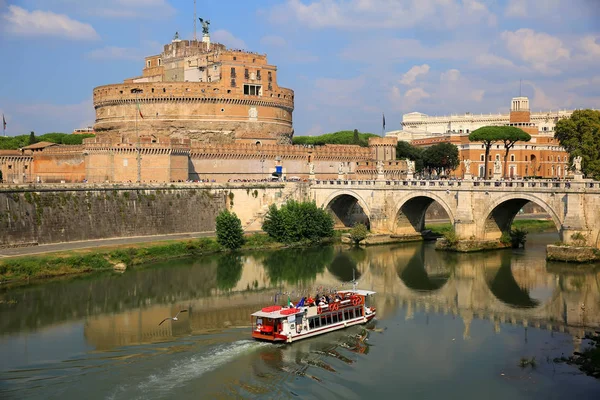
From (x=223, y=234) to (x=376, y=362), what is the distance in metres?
22.5

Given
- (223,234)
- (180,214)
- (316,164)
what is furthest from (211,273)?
(316,164)

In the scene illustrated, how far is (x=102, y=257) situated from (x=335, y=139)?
162ft

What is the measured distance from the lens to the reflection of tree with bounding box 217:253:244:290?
3566 centimetres

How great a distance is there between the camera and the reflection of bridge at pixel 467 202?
121 ft

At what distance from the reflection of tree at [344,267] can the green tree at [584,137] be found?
68.4 ft

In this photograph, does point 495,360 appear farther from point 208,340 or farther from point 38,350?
point 38,350

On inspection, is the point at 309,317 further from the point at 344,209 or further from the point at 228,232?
the point at 344,209

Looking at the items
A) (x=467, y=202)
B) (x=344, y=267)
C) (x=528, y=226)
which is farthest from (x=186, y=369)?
(x=528, y=226)

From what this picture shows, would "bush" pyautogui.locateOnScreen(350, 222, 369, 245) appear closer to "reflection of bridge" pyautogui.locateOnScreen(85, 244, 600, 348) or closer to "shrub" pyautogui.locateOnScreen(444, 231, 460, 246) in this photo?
"reflection of bridge" pyautogui.locateOnScreen(85, 244, 600, 348)

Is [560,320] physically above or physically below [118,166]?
below

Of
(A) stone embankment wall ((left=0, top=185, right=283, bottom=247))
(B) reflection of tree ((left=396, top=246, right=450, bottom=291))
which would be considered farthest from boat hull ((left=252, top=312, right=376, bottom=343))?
(A) stone embankment wall ((left=0, top=185, right=283, bottom=247))

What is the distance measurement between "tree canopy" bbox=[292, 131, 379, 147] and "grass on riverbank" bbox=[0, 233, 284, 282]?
37.9m

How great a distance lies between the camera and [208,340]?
24875 millimetres

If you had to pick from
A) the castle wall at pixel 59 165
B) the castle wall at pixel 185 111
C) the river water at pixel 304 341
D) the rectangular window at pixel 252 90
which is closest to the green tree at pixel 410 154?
the castle wall at pixel 185 111
